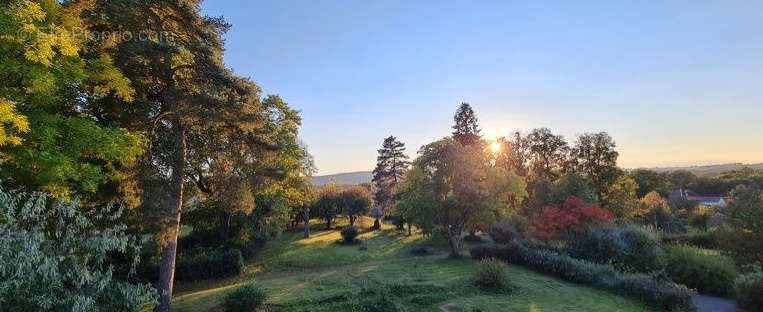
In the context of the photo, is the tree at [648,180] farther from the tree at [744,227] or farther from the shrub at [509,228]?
the tree at [744,227]

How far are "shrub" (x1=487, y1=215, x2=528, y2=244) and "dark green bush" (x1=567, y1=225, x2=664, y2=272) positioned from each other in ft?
20.4

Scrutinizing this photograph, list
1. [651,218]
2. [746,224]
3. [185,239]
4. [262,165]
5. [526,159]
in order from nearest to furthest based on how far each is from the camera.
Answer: [262,165] → [746,224] → [185,239] → [651,218] → [526,159]

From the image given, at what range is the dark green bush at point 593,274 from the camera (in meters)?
14.7

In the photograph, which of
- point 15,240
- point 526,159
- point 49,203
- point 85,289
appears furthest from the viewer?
point 526,159

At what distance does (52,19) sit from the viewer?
38.2ft

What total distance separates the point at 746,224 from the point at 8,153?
30.5 metres

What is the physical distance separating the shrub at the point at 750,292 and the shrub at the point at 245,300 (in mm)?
19844

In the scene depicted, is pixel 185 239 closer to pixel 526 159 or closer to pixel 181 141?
pixel 181 141

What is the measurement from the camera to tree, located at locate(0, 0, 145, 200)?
963 cm

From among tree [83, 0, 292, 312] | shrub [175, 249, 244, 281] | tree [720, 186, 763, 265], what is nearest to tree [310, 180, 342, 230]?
shrub [175, 249, 244, 281]

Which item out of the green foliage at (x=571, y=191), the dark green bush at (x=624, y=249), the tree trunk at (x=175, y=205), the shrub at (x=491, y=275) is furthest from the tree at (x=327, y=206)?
the tree trunk at (x=175, y=205)

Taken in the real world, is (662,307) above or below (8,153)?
below

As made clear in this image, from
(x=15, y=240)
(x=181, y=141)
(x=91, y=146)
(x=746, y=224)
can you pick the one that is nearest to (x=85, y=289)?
(x=15, y=240)

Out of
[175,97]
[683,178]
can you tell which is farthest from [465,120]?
[683,178]
